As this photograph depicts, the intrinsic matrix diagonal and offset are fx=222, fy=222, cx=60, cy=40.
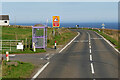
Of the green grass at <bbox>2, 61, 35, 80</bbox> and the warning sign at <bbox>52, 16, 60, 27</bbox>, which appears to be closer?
the green grass at <bbox>2, 61, 35, 80</bbox>

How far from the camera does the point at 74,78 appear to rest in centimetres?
1452

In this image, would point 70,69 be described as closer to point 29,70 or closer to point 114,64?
point 29,70

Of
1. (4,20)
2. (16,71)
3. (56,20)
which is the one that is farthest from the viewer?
(4,20)

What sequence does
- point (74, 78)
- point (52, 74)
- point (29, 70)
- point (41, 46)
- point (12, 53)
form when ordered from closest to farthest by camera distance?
point (74, 78) < point (52, 74) < point (29, 70) < point (12, 53) < point (41, 46)

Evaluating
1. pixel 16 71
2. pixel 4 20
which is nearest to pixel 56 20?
pixel 16 71

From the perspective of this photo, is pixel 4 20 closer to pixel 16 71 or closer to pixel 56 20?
pixel 56 20

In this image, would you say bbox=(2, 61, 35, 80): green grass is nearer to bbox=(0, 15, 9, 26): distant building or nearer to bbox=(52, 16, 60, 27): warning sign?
bbox=(52, 16, 60, 27): warning sign

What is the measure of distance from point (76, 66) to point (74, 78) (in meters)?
4.19

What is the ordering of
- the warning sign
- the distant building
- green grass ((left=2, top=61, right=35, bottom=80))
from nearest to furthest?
green grass ((left=2, top=61, right=35, bottom=80)) < the warning sign < the distant building

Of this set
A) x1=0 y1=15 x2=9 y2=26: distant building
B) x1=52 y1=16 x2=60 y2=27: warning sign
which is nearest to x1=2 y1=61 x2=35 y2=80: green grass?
x1=52 y1=16 x2=60 y2=27: warning sign

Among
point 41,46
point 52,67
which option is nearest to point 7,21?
point 41,46

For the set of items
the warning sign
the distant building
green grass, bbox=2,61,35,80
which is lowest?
green grass, bbox=2,61,35,80

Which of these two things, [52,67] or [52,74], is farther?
[52,67]

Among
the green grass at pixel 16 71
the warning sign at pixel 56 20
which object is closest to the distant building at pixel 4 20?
the warning sign at pixel 56 20
